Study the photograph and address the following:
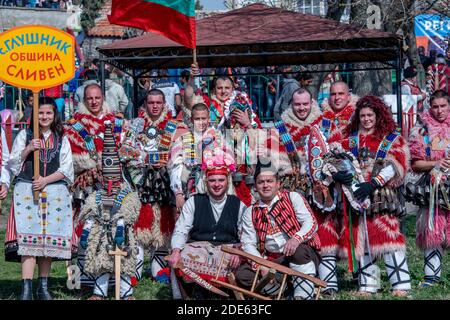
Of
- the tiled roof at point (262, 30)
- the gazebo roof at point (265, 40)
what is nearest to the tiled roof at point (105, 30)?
the tiled roof at point (262, 30)

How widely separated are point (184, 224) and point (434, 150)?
251 centimetres

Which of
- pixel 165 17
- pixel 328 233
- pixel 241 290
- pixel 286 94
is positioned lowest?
pixel 241 290

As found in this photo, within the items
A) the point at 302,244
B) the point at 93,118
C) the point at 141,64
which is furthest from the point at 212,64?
the point at 302,244

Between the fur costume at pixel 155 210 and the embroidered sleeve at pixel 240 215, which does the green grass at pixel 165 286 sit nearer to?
the fur costume at pixel 155 210

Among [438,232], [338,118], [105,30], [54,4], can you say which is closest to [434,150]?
[438,232]

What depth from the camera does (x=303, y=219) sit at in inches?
318

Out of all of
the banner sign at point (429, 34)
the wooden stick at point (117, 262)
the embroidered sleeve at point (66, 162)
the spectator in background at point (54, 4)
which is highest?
the spectator in background at point (54, 4)

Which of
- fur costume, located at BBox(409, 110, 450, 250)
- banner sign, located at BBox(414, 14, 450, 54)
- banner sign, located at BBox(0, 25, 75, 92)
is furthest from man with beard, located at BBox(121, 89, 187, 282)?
banner sign, located at BBox(414, 14, 450, 54)

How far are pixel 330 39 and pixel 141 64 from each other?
2725 mm

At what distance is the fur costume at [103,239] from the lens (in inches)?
328

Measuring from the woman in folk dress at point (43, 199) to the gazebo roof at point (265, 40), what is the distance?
288 centimetres

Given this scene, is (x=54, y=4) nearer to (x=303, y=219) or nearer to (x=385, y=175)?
(x=385, y=175)

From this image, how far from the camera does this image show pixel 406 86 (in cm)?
1736

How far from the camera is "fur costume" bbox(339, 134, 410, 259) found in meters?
8.70
